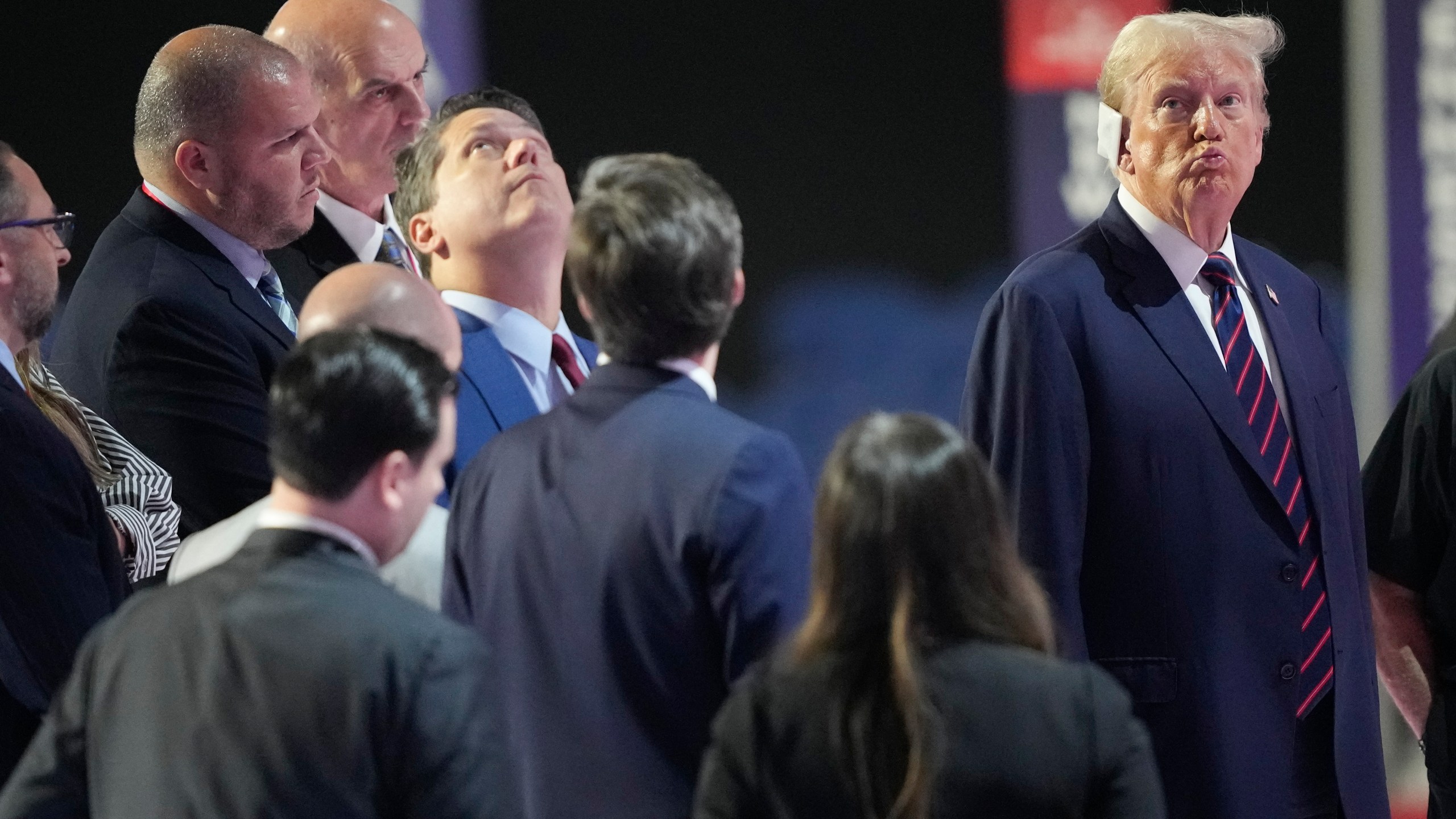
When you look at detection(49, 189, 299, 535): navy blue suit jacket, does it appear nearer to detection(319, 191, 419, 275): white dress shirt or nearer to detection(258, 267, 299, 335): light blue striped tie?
detection(258, 267, 299, 335): light blue striped tie

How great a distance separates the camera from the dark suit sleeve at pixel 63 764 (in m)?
1.53

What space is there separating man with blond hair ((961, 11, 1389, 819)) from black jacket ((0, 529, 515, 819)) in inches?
38.7

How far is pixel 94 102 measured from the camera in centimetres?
372

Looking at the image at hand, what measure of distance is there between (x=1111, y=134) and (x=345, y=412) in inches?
54.6

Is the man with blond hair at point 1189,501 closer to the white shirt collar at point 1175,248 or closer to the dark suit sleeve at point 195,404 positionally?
the white shirt collar at point 1175,248

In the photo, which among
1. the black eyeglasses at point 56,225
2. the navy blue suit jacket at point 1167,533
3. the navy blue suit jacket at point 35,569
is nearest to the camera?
the navy blue suit jacket at point 35,569

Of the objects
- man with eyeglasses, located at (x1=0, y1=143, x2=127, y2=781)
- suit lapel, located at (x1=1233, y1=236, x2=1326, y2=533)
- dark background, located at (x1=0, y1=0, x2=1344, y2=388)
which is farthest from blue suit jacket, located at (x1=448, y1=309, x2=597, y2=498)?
dark background, located at (x1=0, y1=0, x2=1344, y2=388)

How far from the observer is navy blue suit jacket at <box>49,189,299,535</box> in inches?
99.5

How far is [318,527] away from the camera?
1.52 metres

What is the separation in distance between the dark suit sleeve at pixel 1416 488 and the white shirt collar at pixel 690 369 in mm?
1280

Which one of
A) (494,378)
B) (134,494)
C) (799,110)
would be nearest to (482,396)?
(494,378)

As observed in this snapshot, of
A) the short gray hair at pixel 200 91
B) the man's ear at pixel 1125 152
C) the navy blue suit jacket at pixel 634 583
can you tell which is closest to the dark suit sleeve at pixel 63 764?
the navy blue suit jacket at pixel 634 583

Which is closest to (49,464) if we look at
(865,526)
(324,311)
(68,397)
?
(68,397)

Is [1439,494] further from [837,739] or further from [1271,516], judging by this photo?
[837,739]
